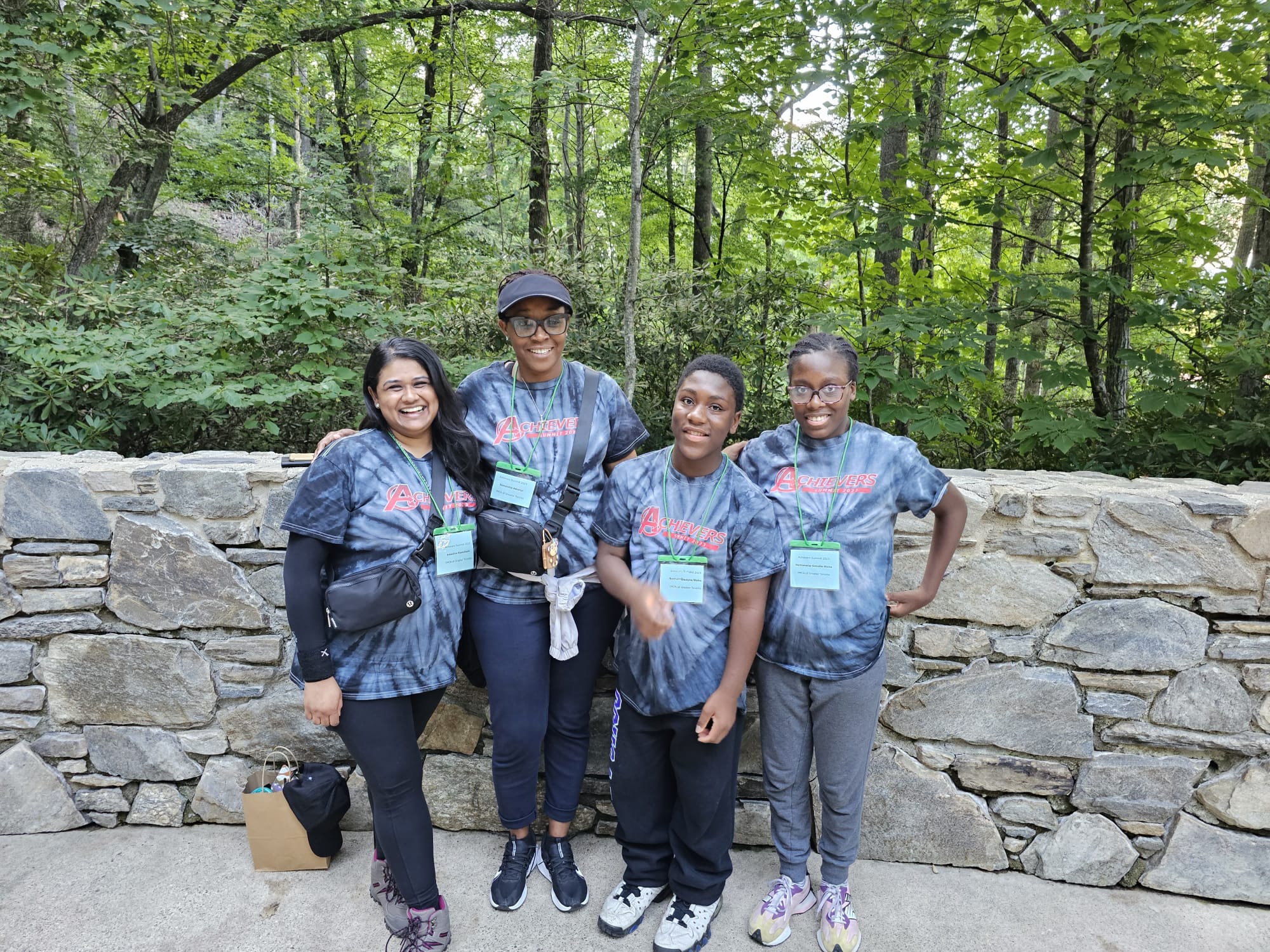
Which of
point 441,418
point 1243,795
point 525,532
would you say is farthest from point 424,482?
point 1243,795

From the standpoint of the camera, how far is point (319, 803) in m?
2.31

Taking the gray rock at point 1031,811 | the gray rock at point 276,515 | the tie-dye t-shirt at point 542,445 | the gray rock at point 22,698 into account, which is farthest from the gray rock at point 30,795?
the gray rock at point 1031,811

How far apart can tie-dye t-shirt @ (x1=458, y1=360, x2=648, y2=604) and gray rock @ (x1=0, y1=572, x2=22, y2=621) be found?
1694mm

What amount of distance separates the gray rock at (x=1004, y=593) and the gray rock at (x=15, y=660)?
304 centimetres

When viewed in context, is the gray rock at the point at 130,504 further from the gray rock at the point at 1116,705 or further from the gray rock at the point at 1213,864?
the gray rock at the point at 1213,864

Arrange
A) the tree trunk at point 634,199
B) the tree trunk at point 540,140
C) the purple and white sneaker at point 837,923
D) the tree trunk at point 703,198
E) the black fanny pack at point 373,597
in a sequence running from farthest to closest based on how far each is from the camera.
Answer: the tree trunk at point 703,198, the tree trunk at point 540,140, the tree trunk at point 634,199, the purple and white sneaker at point 837,923, the black fanny pack at point 373,597

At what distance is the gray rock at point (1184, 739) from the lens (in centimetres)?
224

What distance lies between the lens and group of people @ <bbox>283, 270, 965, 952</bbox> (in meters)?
1.84

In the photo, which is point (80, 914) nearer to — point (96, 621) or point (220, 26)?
point (96, 621)

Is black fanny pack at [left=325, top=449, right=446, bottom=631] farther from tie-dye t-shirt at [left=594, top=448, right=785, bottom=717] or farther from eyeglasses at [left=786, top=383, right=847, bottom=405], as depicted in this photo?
eyeglasses at [left=786, top=383, right=847, bottom=405]

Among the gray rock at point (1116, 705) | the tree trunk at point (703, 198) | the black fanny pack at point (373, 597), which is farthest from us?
the tree trunk at point (703, 198)

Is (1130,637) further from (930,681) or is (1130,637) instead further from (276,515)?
(276,515)

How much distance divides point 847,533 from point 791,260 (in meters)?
3.15

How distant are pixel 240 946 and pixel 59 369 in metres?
2.62
